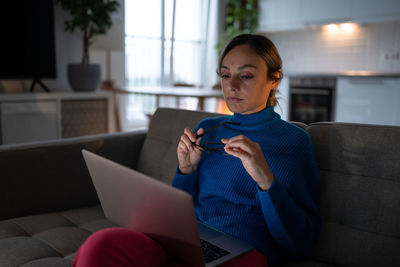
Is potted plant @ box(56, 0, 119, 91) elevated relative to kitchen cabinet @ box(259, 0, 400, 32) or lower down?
lower down

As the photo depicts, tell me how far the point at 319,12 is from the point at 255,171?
4.55 m

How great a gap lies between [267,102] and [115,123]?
3.02m

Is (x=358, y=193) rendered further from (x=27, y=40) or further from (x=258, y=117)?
(x=27, y=40)

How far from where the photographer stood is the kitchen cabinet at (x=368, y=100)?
14.4ft

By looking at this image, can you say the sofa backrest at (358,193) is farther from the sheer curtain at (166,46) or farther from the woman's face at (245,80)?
the sheer curtain at (166,46)

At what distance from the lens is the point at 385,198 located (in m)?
1.12

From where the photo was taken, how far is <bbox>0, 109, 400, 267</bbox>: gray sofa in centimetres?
112

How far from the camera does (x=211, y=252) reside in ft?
3.18

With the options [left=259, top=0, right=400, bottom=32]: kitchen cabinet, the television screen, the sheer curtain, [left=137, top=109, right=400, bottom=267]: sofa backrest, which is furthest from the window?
[left=137, top=109, right=400, bottom=267]: sofa backrest

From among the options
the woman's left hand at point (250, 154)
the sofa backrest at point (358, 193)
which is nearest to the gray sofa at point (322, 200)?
the sofa backrest at point (358, 193)

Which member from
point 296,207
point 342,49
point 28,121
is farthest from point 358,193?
point 342,49

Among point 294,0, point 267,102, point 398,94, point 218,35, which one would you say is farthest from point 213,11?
point 267,102

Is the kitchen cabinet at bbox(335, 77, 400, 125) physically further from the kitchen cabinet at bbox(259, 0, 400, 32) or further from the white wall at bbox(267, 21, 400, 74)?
the kitchen cabinet at bbox(259, 0, 400, 32)

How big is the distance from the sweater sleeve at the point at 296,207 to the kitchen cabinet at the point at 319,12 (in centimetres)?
400
